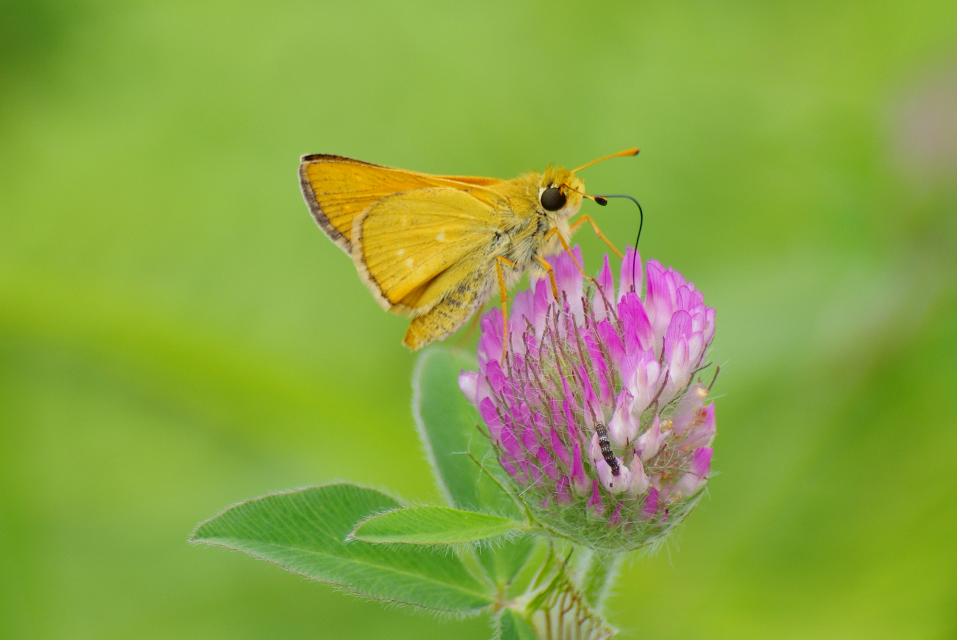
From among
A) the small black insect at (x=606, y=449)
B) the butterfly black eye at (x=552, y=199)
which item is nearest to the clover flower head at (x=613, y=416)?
the small black insect at (x=606, y=449)

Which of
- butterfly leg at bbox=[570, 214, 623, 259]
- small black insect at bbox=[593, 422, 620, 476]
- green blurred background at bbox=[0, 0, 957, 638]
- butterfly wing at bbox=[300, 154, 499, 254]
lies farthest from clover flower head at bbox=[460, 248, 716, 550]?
green blurred background at bbox=[0, 0, 957, 638]

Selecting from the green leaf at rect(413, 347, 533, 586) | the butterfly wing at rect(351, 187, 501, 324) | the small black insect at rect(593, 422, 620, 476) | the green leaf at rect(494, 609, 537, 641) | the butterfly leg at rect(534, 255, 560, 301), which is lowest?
the green leaf at rect(494, 609, 537, 641)

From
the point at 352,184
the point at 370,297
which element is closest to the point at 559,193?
the point at 352,184

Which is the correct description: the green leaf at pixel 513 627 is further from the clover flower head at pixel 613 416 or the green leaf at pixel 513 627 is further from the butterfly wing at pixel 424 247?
the butterfly wing at pixel 424 247

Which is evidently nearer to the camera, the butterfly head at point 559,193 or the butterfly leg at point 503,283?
the butterfly leg at point 503,283

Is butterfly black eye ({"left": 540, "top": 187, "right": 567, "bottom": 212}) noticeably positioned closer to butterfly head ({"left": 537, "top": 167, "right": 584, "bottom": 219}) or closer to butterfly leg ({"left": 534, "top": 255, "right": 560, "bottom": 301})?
butterfly head ({"left": 537, "top": 167, "right": 584, "bottom": 219})

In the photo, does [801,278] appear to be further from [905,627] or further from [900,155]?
[905,627]

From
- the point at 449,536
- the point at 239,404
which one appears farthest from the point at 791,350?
the point at 449,536
